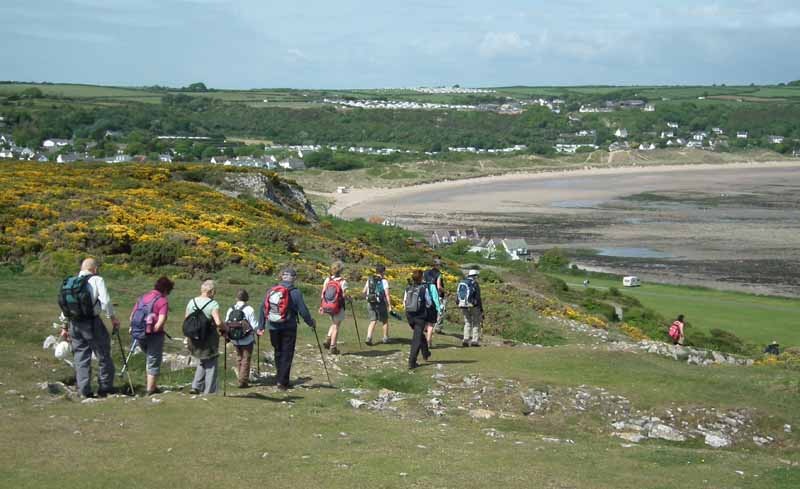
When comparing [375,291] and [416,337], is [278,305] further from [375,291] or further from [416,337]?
[375,291]

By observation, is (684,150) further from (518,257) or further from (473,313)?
(473,313)

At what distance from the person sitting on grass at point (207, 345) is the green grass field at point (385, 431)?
42 cm

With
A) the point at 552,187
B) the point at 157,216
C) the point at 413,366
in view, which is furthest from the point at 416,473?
the point at 552,187

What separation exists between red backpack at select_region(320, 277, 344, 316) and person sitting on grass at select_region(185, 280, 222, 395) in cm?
A: 379

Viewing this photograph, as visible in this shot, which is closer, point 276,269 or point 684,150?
point 276,269

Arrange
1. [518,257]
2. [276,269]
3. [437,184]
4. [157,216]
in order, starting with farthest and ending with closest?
[437,184], [518,257], [157,216], [276,269]

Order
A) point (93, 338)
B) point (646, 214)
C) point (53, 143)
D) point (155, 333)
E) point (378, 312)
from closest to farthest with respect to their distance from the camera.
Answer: point (93, 338) < point (155, 333) < point (378, 312) < point (646, 214) < point (53, 143)

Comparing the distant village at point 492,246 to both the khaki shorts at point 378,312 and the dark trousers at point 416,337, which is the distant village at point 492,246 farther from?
the dark trousers at point 416,337

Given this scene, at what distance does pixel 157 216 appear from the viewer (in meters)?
30.2

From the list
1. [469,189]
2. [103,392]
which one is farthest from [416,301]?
[469,189]

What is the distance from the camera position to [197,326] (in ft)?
39.4

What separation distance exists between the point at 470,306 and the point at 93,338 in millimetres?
8288

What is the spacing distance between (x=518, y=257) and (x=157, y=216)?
36.0 m

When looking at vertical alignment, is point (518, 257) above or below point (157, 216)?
below
